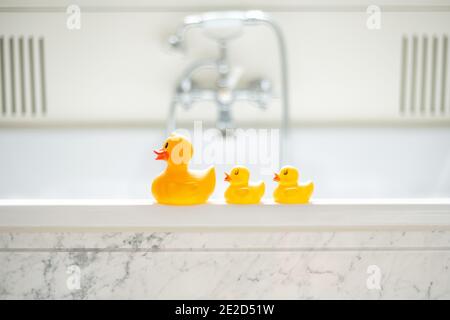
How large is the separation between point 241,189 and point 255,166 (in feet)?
2.10

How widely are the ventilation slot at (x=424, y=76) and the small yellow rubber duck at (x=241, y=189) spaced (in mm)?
913

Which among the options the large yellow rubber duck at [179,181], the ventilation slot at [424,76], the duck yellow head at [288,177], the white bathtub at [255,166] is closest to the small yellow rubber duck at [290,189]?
the duck yellow head at [288,177]

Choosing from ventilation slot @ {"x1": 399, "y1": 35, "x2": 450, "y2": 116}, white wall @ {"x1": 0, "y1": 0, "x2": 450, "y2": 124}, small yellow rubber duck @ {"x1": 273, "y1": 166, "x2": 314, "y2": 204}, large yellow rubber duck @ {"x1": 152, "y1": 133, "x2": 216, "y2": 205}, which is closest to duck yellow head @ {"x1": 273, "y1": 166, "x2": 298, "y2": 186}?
small yellow rubber duck @ {"x1": 273, "y1": 166, "x2": 314, "y2": 204}

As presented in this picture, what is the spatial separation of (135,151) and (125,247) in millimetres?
722

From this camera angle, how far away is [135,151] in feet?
4.46

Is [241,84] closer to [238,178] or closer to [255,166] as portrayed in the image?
[255,166]

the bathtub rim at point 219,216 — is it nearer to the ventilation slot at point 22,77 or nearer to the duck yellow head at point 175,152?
the duck yellow head at point 175,152

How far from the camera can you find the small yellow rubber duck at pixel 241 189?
0.66 metres

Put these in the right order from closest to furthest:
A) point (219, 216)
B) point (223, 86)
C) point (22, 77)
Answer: point (219, 216)
point (223, 86)
point (22, 77)

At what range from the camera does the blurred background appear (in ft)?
4.33

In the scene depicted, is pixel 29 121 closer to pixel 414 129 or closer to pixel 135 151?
pixel 135 151

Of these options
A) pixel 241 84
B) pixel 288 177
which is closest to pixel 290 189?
pixel 288 177

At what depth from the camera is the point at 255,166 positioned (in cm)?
130
